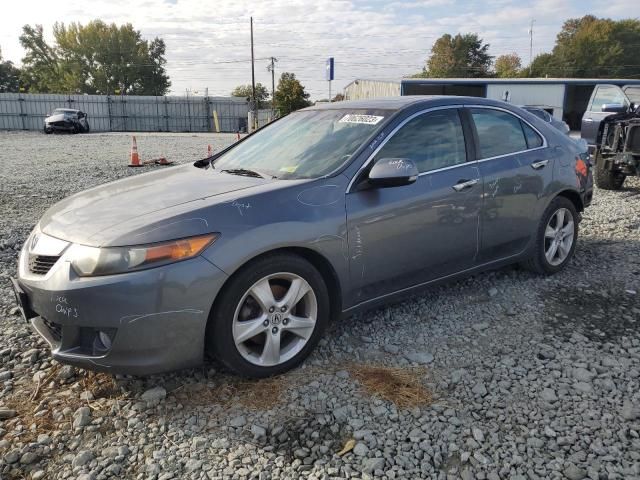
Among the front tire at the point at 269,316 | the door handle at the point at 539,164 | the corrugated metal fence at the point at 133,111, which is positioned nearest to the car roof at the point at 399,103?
the door handle at the point at 539,164

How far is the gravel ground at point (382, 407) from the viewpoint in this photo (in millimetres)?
2377

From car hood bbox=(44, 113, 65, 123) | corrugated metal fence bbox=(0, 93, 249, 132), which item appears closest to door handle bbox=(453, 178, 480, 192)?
car hood bbox=(44, 113, 65, 123)

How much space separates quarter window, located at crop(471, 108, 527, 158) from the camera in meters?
4.06

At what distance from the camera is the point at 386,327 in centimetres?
371

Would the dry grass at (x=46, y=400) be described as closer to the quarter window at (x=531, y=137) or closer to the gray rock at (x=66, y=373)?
the gray rock at (x=66, y=373)

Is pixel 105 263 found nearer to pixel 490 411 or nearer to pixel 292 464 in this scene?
pixel 292 464

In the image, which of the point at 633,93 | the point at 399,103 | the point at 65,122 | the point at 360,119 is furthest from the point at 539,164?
the point at 65,122

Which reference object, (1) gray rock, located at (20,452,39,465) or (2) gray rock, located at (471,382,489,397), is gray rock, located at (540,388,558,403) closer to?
(2) gray rock, located at (471,382,489,397)

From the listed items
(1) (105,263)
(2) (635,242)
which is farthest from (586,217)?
(1) (105,263)

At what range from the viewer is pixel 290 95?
4566 cm

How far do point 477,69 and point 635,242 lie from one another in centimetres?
8306

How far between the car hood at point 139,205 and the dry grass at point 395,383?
1246 mm

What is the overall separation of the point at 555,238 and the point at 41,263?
3.98 meters

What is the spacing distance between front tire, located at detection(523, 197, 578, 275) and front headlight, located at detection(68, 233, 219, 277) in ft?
10.1
